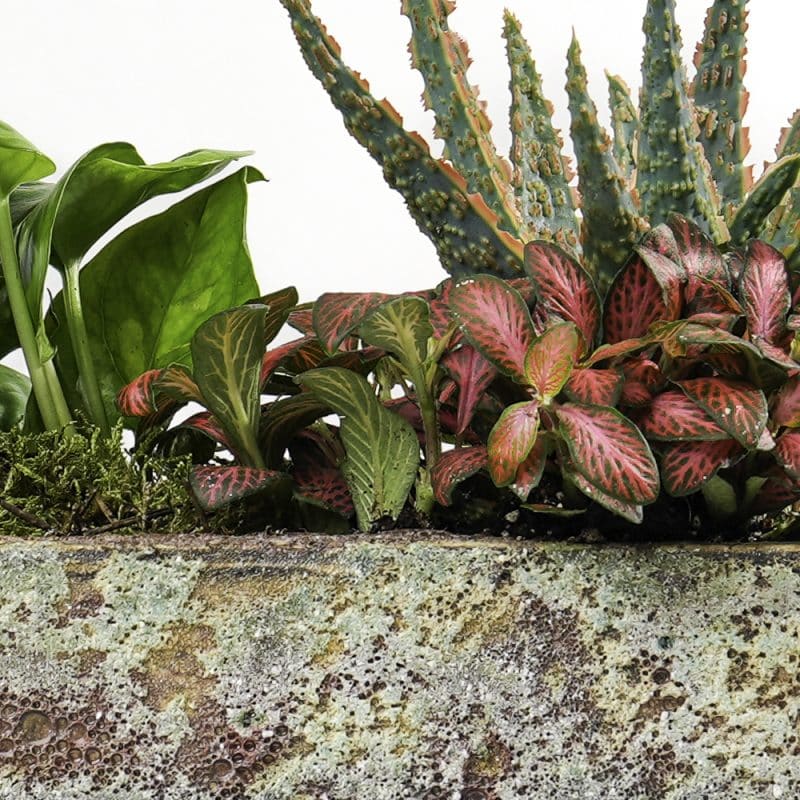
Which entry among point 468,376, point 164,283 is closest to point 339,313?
point 468,376

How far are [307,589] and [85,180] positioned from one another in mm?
489

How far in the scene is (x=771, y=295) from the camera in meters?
0.67

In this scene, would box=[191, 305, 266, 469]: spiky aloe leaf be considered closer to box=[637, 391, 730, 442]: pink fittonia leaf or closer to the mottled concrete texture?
the mottled concrete texture

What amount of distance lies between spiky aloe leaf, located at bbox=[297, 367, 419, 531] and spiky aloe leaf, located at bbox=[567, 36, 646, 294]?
197 mm

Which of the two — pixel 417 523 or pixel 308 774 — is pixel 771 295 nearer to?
pixel 417 523

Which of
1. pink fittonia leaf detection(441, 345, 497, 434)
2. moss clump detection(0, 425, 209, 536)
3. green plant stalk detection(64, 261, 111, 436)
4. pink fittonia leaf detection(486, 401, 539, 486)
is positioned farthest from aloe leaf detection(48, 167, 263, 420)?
pink fittonia leaf detection(486, 401, 539, 486)

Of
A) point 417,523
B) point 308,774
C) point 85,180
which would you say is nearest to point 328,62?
point 85,180

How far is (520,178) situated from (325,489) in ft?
1.25

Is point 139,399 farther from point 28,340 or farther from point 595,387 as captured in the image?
point 595,387

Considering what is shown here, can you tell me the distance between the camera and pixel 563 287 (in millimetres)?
682

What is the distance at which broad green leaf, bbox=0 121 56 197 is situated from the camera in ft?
2.81

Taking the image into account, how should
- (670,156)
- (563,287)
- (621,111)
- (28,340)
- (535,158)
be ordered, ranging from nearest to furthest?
1. (563,287)
2. (670,156)
3. (28,340)
4. (535,158)
5. (621,111)

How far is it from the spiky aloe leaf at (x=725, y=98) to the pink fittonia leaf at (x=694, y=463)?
20.4 inches

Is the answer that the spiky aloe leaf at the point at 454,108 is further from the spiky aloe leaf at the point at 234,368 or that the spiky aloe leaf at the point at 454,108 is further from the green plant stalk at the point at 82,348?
the green plant stalk at the point at 82,348
